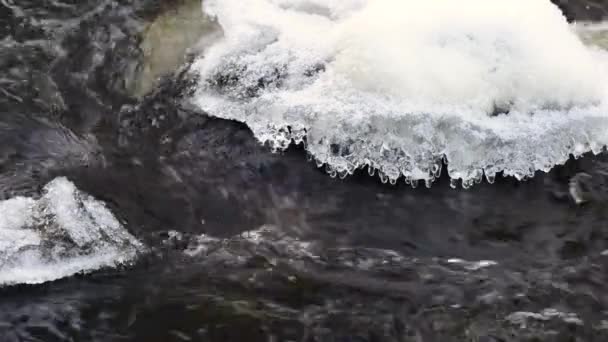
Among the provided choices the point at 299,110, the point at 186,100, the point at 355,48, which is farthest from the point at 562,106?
the point at 186,100

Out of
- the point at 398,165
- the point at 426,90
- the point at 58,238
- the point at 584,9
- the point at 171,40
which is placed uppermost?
the point at 584,9

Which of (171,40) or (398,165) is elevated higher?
(171,40)

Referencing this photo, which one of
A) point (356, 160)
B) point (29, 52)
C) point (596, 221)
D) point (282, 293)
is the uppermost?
point (29, 52)

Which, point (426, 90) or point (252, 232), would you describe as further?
point (426, 90)

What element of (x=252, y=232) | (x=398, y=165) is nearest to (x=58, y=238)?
(x=252, y=232)

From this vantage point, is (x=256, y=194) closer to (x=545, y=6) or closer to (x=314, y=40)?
(x=314, y=40)

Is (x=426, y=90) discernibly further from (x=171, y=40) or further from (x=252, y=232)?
(x=171, y=40)

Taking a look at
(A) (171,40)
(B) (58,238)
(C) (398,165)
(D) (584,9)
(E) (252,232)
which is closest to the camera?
(B) (58,238)
